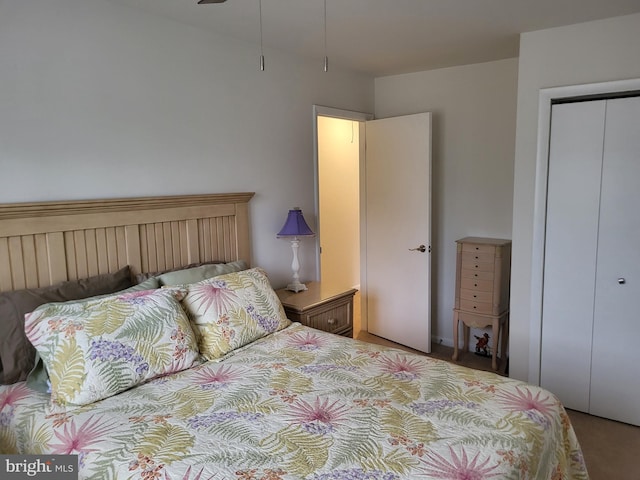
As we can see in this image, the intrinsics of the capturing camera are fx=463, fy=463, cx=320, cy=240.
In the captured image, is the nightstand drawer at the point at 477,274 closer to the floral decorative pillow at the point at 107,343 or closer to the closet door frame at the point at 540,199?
the closet door frame at the point at 540,199

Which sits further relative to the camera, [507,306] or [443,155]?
[443,155]

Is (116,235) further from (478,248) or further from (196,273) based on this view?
(478,248)

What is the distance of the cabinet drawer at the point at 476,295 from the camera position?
3461 mm

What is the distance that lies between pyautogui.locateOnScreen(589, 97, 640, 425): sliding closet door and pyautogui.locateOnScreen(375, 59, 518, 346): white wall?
3.10 ft

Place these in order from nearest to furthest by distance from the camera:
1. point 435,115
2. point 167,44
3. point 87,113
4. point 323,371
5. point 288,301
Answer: point 323,371 → point 87,113 → point 167,44 → point 288,301 → point 435,115

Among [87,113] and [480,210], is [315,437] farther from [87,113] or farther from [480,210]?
[480,210]

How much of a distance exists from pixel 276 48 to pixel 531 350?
2.63 meters

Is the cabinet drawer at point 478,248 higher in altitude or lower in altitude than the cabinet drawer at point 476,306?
higher

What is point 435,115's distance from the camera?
3908 millimetres

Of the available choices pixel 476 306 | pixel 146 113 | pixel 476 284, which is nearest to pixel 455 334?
pixel 476 306

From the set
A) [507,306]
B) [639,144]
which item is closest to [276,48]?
[639,144]

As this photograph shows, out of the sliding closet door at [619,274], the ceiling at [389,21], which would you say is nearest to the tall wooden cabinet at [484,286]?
the sliding closet door at [619,274]

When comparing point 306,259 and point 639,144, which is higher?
point 639,144

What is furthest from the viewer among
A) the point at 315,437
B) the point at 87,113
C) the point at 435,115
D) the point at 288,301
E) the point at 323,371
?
the point at 435,115
